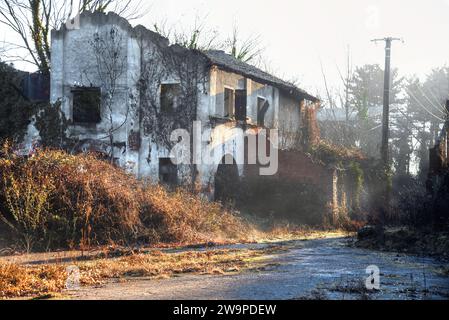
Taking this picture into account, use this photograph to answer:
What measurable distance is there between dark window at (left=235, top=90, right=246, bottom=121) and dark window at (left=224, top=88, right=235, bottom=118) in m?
0.40

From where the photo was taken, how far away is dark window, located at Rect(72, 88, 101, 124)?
22.5m

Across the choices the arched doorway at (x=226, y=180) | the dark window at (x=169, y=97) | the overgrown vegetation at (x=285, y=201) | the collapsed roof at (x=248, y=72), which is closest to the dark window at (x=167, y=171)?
the arched doorway at (x=226, y=180)

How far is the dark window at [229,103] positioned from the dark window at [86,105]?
17.8 ft

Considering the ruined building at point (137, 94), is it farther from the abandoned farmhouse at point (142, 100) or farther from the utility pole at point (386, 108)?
the utility pole at point (386, 108)

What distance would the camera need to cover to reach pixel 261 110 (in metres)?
25.8

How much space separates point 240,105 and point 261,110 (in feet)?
5.77

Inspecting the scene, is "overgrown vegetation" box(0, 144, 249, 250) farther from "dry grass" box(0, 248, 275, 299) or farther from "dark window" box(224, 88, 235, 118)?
"dark window" box(224, 88, 235, 118)

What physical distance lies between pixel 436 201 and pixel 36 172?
10.9 metres

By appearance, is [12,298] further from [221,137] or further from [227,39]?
[227,39]

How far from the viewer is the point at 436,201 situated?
14.9m

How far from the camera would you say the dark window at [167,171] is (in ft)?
71.3

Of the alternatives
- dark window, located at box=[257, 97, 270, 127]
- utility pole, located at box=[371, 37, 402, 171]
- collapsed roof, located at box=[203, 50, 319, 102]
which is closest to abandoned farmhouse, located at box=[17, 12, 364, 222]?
collapsed roof, located at box=[203, 50, 319, 102]

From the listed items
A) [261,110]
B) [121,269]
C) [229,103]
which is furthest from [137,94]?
[121,269]
